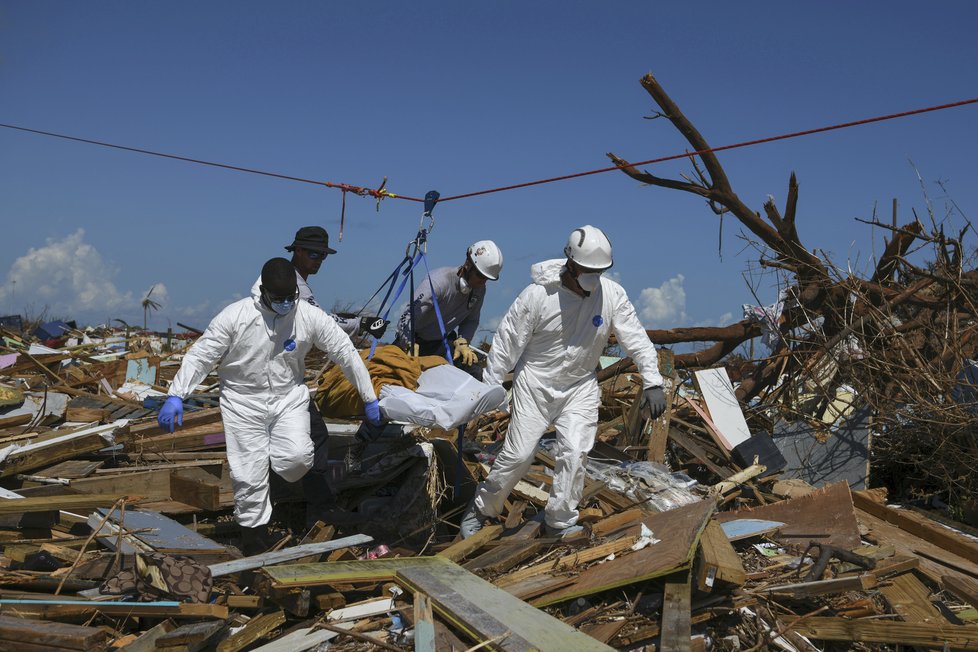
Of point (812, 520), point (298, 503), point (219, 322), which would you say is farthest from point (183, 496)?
point (812, 520)

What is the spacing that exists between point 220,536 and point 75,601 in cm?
195

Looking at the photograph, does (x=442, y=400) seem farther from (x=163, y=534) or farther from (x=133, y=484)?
(x=133, y=484)

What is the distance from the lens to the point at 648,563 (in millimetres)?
4422

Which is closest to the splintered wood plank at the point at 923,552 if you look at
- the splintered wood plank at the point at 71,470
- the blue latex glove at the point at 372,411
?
the blue latex glove at the point at 372,411

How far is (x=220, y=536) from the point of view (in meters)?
5.86

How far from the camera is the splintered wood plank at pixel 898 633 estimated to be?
14.1 ft

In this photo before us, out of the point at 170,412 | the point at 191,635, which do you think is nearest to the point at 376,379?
the point at 170,412

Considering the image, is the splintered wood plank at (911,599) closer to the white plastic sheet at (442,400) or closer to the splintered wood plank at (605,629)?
the splintered wood plank at (605,629)

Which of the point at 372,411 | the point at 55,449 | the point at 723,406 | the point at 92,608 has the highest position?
the point at 372,411

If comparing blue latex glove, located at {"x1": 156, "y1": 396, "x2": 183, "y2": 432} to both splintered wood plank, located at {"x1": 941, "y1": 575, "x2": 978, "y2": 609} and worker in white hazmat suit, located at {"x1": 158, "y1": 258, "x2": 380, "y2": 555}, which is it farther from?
splintered wood plank, located at {"x1": 941, "y1": 575, "x2": 978, "y2": 609}

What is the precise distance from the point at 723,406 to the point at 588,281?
11.9 ft

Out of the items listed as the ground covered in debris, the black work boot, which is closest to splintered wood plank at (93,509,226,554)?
the ground covered in debris

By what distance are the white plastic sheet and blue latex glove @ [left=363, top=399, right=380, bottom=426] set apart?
4cm

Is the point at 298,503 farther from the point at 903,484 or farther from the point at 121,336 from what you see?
the point at 121,336
